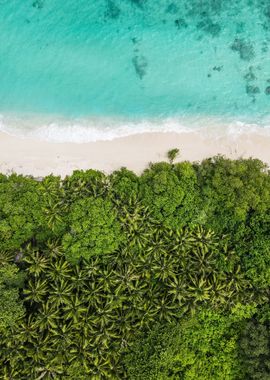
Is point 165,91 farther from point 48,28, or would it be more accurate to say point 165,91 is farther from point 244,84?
point 48,28

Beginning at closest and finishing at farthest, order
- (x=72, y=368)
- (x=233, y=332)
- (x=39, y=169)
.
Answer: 1. (x=72, y=368)
2. (x=233, y=332)
3. (x=39, y=169)

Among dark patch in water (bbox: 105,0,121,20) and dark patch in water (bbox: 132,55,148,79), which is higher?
dark patch in water (bbox: 105,0,121,20)

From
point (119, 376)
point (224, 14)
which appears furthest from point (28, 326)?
point (224, 14)

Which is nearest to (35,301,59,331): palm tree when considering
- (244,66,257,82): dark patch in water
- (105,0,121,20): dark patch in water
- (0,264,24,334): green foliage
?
(0,264,24,334): green foliage

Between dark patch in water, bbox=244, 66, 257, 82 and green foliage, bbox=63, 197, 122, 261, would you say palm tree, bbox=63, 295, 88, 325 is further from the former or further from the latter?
dark patch in water, bbox=244, 66, 257, 82

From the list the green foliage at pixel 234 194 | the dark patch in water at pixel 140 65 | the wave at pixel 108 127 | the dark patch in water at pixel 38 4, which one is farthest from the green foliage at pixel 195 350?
the dark patch in water at pixel 38 4

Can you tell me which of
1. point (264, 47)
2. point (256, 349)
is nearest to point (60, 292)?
point (256, 349)
